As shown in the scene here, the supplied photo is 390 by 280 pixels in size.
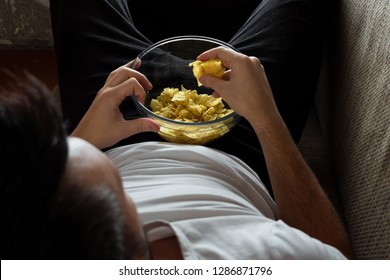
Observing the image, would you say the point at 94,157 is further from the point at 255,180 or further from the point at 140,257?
the point at 255,180

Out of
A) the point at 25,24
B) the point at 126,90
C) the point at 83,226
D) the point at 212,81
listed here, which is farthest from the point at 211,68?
the point at 25,24

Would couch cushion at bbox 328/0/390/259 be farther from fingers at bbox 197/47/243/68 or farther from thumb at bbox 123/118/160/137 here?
thumb at bbox 123/118/160/137

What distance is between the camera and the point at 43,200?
1.55 ft

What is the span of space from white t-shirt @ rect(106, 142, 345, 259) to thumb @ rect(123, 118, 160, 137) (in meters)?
0.03

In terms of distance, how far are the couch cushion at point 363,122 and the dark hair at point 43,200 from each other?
483 mm

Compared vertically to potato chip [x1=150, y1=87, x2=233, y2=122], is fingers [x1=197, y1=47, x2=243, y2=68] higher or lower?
higher

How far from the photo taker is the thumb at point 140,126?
86cm

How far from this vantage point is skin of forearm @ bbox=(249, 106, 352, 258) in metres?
0.82

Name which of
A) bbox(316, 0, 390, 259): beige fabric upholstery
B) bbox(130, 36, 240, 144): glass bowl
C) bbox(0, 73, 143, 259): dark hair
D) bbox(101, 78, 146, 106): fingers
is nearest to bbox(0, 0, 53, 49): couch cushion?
bbox(130, 36, 240, 144): glass bowl

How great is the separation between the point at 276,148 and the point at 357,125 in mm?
194

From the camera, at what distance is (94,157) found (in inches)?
21.5

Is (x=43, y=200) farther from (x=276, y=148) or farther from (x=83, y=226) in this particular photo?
(x=276, y=148)

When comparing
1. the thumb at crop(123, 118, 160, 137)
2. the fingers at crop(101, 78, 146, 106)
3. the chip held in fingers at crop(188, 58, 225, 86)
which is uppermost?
the chip held in fingers at crop(188, 58, 225, 86)
